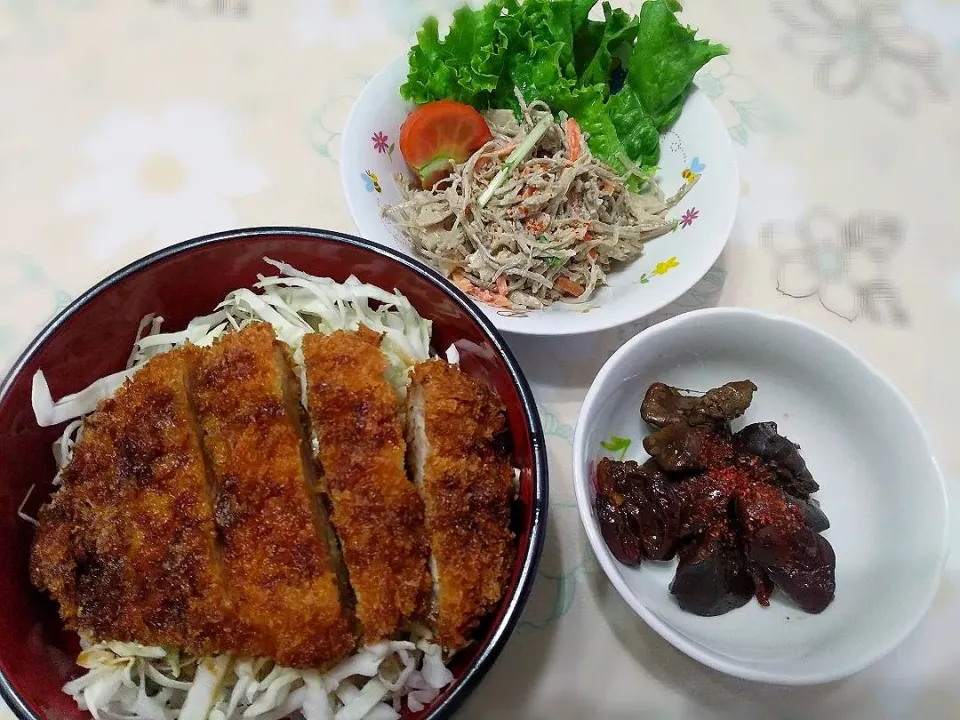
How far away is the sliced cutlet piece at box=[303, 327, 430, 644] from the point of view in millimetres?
1286

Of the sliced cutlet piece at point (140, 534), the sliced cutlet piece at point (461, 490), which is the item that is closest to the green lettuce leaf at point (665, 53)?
the sliced cutlet piece at point (461, 490)

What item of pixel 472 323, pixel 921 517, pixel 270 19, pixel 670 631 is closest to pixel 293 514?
pixel 472 323

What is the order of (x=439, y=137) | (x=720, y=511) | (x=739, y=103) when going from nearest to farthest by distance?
(x=720, y=511)
(x=439, y=137)
(x=739, y=103)

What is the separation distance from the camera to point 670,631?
1.25 m

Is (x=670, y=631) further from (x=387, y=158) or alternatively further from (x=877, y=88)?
(x=877, y=88)

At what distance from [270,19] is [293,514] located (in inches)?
67.3

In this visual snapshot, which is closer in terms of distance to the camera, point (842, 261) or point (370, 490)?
point (370, 490)

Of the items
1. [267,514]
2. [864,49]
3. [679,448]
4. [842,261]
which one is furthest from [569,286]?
[864,49]

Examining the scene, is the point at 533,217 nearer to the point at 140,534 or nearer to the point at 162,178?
the point at 162,178

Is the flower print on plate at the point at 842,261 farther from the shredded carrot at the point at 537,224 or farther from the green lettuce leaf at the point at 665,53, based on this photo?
the shredded carrot at the point at 537,224

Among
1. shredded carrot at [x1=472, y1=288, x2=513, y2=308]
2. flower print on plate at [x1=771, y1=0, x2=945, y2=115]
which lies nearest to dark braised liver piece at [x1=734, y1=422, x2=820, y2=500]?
shredded carrot at [x1=472, y1=288, x2=513, y2=308]

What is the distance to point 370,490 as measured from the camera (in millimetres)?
1302

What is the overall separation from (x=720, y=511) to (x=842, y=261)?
3.15 ft

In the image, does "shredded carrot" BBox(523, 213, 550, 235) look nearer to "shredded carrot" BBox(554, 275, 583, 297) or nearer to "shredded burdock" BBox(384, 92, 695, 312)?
"shredded burdock" BBox(384, 92, 695, 312)
